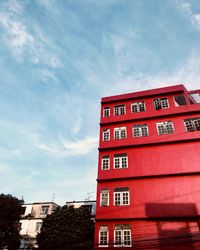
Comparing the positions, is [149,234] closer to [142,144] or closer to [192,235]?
[192,235]

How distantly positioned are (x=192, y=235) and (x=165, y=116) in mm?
10928

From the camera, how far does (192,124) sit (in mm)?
21953

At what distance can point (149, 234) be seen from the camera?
17906mm

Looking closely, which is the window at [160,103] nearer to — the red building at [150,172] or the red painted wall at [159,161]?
the red building at [150,172]

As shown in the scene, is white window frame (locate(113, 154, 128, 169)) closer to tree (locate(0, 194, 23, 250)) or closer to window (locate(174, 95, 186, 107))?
window (locate(174, 95, 186, 107))

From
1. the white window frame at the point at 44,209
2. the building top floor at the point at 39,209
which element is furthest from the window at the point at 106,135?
the white window frame at the point at 44,209

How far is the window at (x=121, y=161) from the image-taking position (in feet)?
71.6

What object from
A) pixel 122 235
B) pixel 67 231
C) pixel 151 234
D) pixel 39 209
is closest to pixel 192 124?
pixel 151 234

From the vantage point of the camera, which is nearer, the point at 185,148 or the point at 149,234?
the point at 149,234

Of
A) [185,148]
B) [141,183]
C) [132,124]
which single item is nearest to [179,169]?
[185,148]

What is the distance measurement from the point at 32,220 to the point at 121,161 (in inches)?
781

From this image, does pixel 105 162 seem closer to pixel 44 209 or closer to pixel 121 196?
pixel 121 196

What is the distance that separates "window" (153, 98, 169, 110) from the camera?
23984 mm

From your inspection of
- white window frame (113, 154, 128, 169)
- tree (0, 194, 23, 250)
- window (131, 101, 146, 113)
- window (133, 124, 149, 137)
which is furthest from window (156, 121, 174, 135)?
tree (0, 194, 23, 250)
